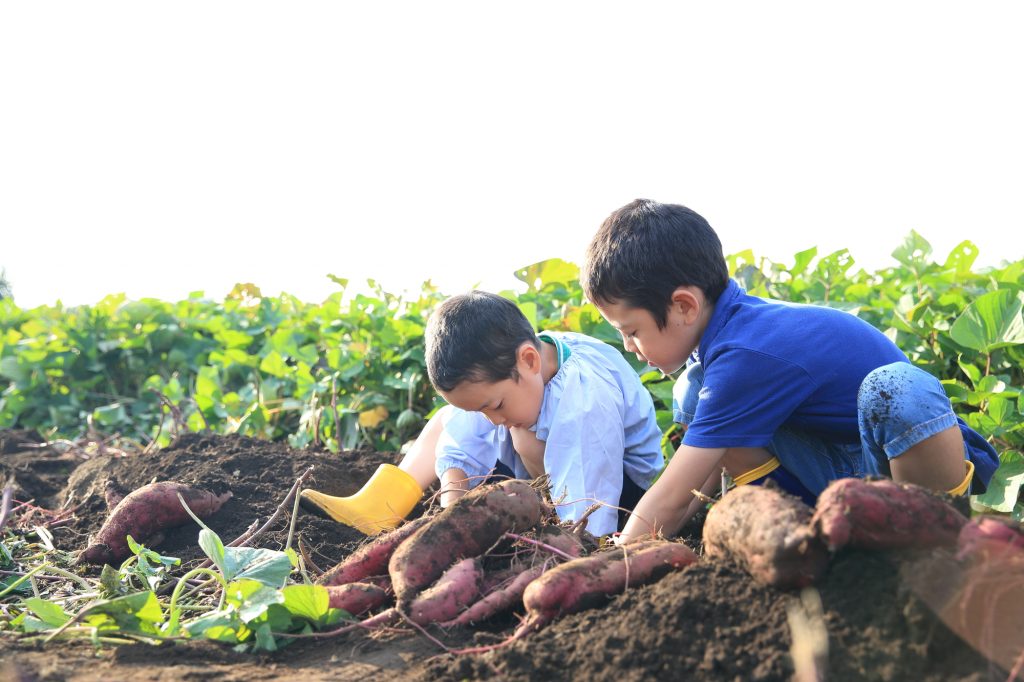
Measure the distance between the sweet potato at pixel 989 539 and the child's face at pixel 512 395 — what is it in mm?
1584

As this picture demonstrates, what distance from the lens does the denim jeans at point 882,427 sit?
7.86 ft

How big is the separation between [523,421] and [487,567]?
2.75 feet

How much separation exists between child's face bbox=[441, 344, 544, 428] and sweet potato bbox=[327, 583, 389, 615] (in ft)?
2.80

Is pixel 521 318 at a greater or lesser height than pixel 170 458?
greater

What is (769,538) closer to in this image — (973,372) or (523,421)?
(523,421)

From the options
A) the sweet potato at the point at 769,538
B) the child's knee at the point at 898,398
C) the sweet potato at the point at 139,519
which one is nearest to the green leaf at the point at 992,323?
the child's knee at the point at 898,398

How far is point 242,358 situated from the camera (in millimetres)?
5668

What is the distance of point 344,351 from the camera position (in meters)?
4.81

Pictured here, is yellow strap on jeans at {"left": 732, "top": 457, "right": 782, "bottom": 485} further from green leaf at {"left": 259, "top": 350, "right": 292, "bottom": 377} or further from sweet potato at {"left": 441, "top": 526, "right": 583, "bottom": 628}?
green leaf at {"left": 259, "top": 350, "right": 292, "bottom": 377}

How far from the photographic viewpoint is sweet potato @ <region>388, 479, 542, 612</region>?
7.02 ft

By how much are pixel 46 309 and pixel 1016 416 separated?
7.28 metres

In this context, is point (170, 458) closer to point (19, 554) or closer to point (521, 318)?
point (19, 554)

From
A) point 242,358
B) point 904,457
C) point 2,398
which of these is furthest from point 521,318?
point 2,398

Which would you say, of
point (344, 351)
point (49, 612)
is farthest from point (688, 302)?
point (344, 351)
